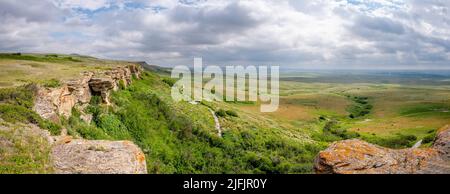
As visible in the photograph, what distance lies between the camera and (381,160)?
995cm

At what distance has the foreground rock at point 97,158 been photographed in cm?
1139

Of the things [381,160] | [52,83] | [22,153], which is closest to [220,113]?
[52,83]

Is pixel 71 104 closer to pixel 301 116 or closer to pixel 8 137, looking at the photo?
pixel 8 137

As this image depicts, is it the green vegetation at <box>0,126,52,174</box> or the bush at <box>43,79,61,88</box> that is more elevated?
the bush at <box>43,79,61,88</box>

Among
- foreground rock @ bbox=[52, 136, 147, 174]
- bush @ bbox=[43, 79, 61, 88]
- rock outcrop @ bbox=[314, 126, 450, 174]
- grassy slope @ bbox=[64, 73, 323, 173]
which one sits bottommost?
grassy slope @ bbox=[64, 73, 323, 173]

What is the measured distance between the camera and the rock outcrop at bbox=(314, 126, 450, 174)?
9359 millimetres

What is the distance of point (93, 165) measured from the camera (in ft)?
38.2

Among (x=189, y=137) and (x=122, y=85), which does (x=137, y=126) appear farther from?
(x=122, y=85)

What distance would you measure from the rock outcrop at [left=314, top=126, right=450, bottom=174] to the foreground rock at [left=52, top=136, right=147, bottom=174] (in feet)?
19.8

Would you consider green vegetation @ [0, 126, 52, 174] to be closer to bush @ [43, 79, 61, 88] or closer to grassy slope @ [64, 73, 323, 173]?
grassy slope @ [64, 73, 323, 173]

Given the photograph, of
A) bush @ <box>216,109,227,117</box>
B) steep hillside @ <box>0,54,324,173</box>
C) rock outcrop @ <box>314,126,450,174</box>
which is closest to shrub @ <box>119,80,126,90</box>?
steep hillside @ <box>0,54,324,173</box>
